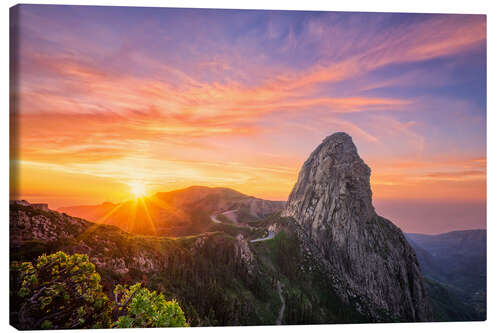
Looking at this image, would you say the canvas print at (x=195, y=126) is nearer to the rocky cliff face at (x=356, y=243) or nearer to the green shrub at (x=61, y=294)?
the green shrub at (x=61, y=294)

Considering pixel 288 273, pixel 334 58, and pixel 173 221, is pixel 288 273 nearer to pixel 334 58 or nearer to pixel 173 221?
pixel 334 58

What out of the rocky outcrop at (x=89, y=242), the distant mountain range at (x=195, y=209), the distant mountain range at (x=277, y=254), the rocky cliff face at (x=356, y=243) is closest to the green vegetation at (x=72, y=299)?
the rocky outcrop at (x=89, y=242)

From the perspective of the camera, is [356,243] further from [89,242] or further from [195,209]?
[195,209]

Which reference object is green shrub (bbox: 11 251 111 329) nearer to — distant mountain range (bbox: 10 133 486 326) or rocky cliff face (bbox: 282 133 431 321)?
distant mountain range (bbox: 10 133 486 326)

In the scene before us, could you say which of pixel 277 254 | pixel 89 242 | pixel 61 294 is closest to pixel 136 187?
pixel 89 242

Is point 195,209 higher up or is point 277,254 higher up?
point 277,254
